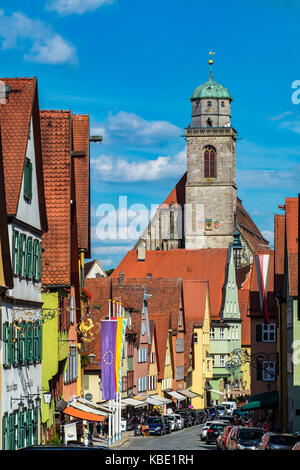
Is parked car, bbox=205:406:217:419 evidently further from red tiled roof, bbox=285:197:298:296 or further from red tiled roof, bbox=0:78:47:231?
red tiled roof, bbox=0:78:47:231

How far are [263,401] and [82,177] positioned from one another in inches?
808

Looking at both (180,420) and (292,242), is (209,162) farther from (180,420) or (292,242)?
(292,242)

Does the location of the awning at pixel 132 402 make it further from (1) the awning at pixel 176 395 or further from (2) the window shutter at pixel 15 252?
(2) the window shutter at pixel 15 252

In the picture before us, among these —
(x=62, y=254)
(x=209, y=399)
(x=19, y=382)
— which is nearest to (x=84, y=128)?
(x=62, y=254)

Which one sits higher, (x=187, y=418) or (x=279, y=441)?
(x=279, y=441)

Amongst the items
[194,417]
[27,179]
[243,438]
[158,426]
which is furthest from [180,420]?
[27,179]

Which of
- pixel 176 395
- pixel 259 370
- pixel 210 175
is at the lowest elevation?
pixel 176 395

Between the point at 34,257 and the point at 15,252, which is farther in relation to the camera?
the point at 34,257

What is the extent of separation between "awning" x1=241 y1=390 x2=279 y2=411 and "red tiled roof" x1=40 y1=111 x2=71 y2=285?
23.6 meters

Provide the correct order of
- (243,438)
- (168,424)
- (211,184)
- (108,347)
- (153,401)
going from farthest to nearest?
(211,184)
(153,401)
(168,424)
(108,347)
(243,438)

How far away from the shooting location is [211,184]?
130 m

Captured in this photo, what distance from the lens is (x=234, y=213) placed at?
130 metres
